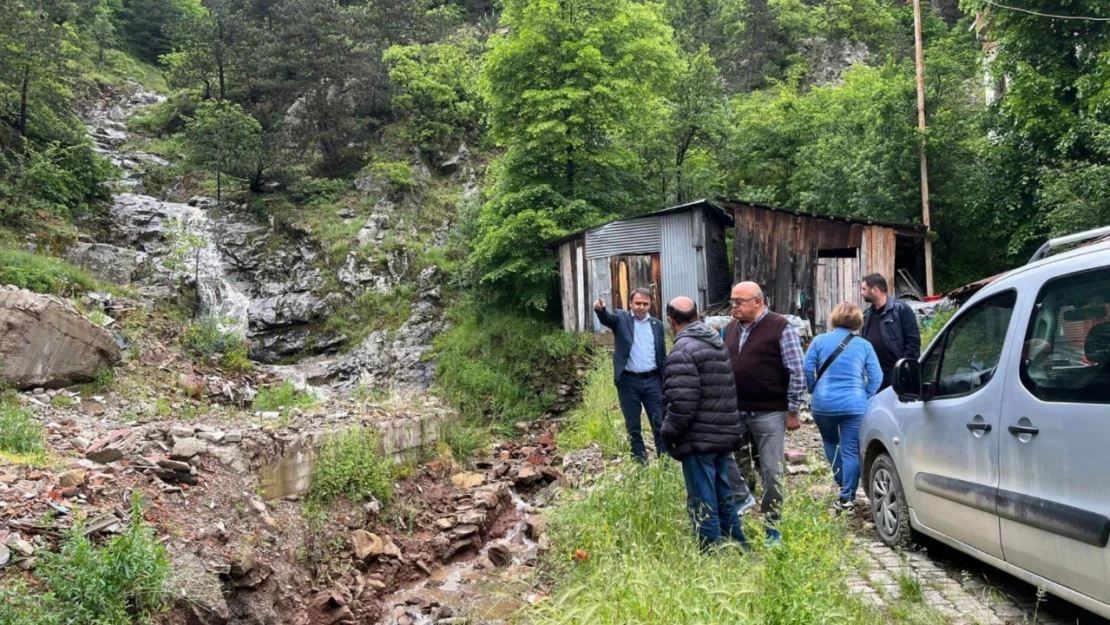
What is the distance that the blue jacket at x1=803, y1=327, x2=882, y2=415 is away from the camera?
5316 millimetres

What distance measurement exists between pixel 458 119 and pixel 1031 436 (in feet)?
85.8

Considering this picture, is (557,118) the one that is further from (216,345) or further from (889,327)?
(889,327)

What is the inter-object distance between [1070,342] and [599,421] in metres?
8.17

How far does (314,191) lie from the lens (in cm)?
2539

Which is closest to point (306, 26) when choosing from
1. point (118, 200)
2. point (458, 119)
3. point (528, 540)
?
point (458, 119)

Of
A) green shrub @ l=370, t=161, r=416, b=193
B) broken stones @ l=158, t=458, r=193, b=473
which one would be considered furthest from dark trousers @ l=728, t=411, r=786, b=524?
green shrub @ l=370, t=161, r=416, b=193

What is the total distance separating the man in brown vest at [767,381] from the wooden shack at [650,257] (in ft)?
35.4

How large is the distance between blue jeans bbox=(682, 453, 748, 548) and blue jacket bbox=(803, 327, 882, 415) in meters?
1.31

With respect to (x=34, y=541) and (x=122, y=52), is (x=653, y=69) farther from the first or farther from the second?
(x=122, y=52)

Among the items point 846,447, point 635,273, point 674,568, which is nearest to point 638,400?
point 846,447

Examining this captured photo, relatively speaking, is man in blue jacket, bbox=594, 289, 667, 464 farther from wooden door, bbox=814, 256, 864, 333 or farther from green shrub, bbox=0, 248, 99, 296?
green shrub, bbox=0, 248, 99, 296

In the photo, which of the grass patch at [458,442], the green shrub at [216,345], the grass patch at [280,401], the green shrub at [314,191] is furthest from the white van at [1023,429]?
the green shrub at [314,191]

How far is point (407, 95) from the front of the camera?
2623 cm

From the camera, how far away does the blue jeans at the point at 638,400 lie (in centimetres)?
678
